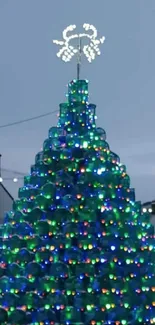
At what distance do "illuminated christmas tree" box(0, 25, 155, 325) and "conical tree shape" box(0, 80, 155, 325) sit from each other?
0.01 meters

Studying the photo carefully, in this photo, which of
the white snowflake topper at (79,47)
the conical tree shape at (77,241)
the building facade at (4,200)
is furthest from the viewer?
the building facade at (4,200)

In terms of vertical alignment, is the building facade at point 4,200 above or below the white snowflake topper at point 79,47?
above

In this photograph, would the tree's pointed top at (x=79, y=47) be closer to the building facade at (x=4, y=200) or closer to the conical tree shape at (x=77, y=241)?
the conical tree shape at (x=77, y=241)

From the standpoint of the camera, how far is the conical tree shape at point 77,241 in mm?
6828

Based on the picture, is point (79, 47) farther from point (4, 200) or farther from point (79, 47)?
point (4, 200)

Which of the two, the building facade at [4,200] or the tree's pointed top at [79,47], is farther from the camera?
the building facade at [4,200]

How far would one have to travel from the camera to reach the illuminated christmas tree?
683 cm

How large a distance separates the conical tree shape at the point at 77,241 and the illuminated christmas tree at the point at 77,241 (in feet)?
0.04

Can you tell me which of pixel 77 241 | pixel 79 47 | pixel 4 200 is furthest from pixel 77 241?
pixel 4 200

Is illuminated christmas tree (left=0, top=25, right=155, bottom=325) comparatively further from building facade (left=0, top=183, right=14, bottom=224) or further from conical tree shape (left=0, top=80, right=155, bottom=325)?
building facade (left=0, top=183, right=14, bottom=224)

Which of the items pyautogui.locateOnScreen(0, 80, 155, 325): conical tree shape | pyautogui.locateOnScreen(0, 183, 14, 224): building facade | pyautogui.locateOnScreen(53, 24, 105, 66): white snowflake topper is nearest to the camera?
pyautogui.locateOnScreen(0, 80, 155, 325): conical tree shape

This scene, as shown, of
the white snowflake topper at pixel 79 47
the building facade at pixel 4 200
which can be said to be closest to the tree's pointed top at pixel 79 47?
the white snowflake topper at pixel 79 47

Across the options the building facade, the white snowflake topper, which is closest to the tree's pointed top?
the white snowflake topper

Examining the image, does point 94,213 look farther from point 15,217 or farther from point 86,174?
point 15,217
